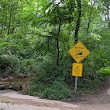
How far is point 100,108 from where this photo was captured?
33.3 ft

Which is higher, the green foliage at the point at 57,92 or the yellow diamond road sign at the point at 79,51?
the yellow diamond road sign at the point at 79,51

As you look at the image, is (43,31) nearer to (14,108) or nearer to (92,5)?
(92,5)

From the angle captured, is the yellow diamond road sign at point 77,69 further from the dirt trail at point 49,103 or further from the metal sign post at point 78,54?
the dirt trail at point 49,103

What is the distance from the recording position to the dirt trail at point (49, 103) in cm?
905

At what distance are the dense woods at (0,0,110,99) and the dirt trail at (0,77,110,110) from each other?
927mm

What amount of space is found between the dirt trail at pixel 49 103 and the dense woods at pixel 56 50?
93 centimetres

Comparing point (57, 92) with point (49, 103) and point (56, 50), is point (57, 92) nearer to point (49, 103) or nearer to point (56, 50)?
point (49, 103)

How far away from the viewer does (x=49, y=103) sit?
10336 mm

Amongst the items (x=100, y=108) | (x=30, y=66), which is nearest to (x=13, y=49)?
(x=30, y=66)

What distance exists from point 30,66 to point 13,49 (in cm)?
230

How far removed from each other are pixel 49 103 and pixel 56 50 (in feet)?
19.5

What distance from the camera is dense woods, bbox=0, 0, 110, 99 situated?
14.3 m

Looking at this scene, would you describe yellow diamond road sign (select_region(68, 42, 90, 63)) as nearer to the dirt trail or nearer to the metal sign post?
the metal sign post

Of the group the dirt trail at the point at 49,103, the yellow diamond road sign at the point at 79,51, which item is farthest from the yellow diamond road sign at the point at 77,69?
→ the dirt trail at the point at 49,103
